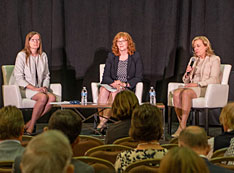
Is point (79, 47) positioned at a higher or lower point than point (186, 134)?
higher

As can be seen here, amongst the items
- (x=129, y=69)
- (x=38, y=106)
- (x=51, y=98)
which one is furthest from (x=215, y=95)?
(x=38, y=106)

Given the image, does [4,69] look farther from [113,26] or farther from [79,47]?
[113,26]

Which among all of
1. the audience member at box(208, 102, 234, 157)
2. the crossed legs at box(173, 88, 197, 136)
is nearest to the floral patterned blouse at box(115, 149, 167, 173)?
the audience member at box(208, 102, 234, 157)

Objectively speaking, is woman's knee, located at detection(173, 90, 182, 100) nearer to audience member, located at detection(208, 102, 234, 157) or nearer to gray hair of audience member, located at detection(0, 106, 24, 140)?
audience member, located at detection(208, 102, 234, 157)

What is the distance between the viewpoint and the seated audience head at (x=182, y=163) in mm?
1112

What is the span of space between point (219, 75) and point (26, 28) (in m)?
3.05

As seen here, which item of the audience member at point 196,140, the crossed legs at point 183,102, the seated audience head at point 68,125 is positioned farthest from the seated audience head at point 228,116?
the crossed legs at point 183,102

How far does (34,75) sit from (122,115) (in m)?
2.99

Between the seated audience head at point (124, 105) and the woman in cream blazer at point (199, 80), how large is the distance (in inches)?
90.0

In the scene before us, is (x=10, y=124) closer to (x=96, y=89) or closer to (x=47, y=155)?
(x=47, y=155)

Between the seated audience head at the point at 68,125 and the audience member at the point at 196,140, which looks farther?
the seated audience head at the point at 68,125

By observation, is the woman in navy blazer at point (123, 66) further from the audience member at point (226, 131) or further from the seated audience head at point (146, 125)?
the seated audience head at point (146, 125)

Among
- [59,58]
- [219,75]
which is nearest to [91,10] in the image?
[59,58]

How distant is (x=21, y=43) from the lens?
636 cm
